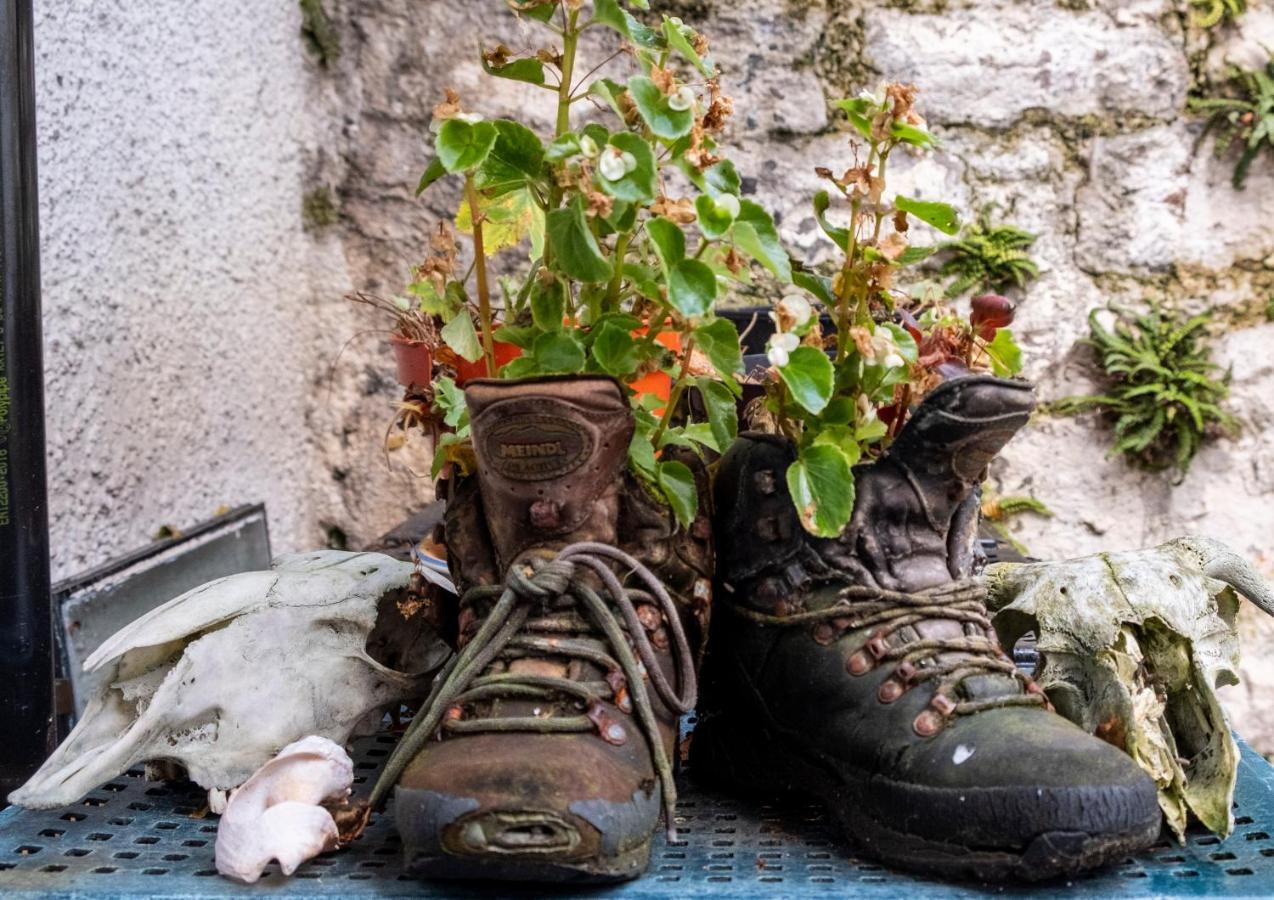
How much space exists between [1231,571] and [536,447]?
0.54 metres

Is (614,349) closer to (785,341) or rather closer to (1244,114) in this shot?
(785,341)

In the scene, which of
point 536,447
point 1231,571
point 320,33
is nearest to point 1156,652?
point 1231,571

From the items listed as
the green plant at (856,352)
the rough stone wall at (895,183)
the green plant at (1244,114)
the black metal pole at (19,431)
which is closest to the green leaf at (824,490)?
the green plant at (856,352)

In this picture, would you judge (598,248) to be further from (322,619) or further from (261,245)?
(261,245)

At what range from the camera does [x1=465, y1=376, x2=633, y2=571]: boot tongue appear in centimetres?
69

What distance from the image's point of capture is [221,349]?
158 centimetres

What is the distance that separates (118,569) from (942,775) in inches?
41.2

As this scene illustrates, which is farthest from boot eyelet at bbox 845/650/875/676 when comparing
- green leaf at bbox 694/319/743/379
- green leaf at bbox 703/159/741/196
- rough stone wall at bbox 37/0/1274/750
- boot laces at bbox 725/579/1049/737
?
rough stone wall at bbox 37/0/1274/750

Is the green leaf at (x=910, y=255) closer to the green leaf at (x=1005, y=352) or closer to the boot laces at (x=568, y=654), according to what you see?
the green leaf at (x=1005, y=352)

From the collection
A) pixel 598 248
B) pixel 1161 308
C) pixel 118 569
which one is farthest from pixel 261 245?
pixel 1161 308

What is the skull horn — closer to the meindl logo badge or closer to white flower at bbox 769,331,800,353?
white flower at bbox 769,331,800,353

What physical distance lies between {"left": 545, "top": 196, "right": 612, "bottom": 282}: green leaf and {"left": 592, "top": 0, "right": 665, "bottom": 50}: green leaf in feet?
0.46

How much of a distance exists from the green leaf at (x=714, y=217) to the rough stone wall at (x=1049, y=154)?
1112 millimetres

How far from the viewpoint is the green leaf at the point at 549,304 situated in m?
0.77
